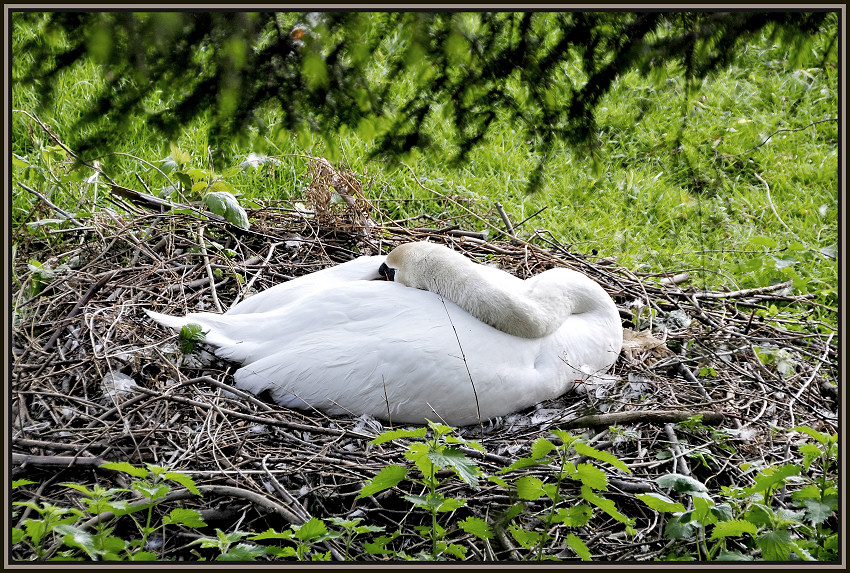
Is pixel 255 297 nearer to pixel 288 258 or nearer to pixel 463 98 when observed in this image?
pixel 288 258

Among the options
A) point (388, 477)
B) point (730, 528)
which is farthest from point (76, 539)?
point (730, 528)

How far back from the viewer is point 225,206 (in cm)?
473

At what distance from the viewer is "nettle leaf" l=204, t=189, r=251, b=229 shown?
15.4ft

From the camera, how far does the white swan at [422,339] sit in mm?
3525

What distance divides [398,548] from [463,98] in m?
1.70

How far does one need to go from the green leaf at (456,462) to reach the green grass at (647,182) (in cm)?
321

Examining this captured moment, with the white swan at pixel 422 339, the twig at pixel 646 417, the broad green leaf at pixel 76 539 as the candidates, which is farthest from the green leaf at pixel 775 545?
the broad green leaf at pixel 76 539

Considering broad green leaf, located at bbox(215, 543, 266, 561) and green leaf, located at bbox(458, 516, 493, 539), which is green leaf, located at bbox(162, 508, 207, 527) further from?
green leaf, located at bbox(458, 516, 493, 539)

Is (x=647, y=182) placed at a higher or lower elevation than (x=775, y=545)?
higher

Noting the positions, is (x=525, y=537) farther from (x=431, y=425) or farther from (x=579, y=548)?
(x=431, y=425)

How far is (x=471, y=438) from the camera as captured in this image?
3607 millimetres

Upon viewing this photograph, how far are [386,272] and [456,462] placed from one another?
199 cm

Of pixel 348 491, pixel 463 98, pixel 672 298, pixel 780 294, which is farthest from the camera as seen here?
pixel 780 294

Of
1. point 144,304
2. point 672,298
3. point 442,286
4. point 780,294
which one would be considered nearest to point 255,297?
point 144,304
